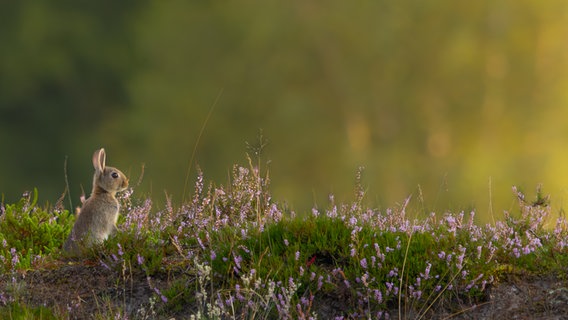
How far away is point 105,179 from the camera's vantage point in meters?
7.79

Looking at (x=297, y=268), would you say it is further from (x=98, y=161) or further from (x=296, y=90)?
(x=296, y=90)

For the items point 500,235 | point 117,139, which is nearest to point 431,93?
point 117,139

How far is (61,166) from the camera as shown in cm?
2245

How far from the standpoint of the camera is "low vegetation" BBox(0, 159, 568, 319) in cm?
551

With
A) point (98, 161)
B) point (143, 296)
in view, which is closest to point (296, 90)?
point (98, 161)

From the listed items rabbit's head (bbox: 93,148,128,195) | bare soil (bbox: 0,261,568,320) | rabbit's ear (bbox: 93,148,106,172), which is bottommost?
bare soil (bbox: 0,261,568,320)

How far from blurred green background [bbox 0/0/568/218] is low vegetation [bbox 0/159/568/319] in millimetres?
14519

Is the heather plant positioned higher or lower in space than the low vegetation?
higher

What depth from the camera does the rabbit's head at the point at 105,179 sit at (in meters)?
7.77

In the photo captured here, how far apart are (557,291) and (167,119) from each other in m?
17.7

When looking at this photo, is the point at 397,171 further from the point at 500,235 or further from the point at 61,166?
the point at 500,235

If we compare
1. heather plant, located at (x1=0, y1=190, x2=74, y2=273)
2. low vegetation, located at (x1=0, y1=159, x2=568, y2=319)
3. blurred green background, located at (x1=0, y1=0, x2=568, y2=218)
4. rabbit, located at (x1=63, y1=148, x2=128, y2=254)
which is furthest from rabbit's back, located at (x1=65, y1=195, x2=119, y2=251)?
blurred green background, located at (x1=0, y1=0, x2=568, y2=218)

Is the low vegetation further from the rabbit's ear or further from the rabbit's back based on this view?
the rabbit's ear

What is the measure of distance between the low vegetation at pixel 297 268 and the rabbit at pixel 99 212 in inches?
7.5
